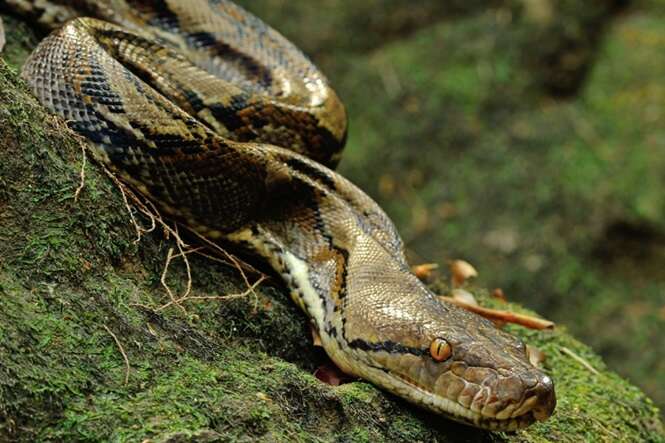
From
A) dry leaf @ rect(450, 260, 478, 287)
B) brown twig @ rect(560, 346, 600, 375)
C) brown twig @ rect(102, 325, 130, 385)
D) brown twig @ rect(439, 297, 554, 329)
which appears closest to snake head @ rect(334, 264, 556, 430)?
brown twig @ rect(439, 297, 554, 329)

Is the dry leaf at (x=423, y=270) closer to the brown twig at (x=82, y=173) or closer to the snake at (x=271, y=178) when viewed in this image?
the snake at (x=271, y=178)

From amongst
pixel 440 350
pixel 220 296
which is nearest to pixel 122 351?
pixel 220 296

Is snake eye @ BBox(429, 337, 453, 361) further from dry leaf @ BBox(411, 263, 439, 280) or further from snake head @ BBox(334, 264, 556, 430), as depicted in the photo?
dry leaf @ BBox(411, 263, 439, 280)

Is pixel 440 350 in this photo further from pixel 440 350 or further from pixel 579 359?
pixel 579 359

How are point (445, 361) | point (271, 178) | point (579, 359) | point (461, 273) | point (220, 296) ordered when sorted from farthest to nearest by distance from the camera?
point (461, 273), point (579, 359), point (271, 178), point (220, 296), point (445, 361)

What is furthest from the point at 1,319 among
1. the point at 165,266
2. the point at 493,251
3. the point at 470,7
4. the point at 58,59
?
the point at 470,7

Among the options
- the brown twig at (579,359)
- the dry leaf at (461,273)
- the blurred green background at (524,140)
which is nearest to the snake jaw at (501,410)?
the brown twig at (579,359)
